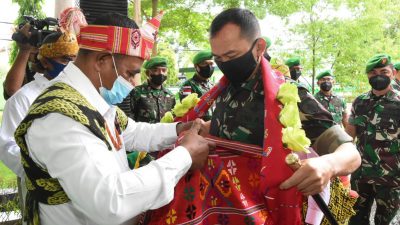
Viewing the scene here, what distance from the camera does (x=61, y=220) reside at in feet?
6.34

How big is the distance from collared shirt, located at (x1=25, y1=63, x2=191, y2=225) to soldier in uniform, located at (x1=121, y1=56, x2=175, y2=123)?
4603 mm

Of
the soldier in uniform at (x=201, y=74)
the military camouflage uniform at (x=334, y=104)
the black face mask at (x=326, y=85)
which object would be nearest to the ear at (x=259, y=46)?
the soldier in uniform at (x=201, y=74)

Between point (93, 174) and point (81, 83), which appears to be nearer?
point (93, 174)

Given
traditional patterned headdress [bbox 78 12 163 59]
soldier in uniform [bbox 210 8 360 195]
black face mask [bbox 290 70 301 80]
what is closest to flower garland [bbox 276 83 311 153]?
soldier in uniform [bbox 210 8 360 195]

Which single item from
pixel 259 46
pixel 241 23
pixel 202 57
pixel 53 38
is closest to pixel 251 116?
pixel 259 46

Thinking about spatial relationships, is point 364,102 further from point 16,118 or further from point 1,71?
point 1,71

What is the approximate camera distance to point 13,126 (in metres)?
3.07

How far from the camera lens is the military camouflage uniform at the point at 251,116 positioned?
2.07 meters

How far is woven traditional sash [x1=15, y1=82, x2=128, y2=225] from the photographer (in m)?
1.75

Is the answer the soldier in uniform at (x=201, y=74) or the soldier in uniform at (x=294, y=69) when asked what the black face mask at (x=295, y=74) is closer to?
the soldier in uniform at (x=294, y=69)

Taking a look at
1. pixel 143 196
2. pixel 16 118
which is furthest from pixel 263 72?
pixel 16 118

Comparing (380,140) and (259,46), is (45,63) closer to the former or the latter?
(259,46)

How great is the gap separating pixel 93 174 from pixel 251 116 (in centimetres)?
96

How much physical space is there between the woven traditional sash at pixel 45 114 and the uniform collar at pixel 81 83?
0.15ft
